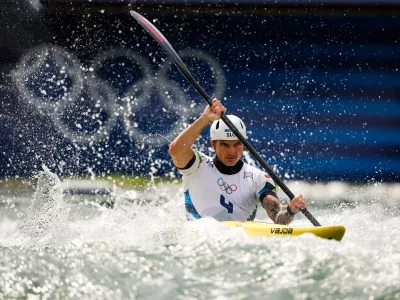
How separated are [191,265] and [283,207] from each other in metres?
1.42

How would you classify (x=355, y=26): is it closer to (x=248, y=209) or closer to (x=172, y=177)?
(x=172, y=177)

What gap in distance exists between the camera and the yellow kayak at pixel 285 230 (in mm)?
5145

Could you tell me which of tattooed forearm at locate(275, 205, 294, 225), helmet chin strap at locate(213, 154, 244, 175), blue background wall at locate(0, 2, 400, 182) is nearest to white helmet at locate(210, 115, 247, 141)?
helmet chin strap at locate(213, 154, 244, 175)

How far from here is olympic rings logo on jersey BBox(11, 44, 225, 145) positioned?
9.98 meters

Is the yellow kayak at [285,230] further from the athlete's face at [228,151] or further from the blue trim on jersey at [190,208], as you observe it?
the athlete's face at [228,151]

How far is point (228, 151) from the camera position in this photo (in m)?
6.11

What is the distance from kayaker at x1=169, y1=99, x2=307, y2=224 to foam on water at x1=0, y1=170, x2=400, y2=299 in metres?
0.36

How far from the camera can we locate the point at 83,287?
4.32 m

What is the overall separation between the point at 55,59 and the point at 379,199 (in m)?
4.73

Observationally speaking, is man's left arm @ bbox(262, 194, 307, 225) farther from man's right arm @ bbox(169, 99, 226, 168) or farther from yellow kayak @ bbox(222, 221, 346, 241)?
man's right arm @ bbox(169, 99, 226, 168)

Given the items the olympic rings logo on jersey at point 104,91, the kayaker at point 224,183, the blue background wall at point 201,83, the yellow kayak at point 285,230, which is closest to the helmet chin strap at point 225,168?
the kayaker at point 224,183

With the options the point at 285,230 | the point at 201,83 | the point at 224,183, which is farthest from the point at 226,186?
the point at 201,83

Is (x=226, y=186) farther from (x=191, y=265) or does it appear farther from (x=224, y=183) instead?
(x=191, y=265)

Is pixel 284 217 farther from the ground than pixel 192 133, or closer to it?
closer to it
